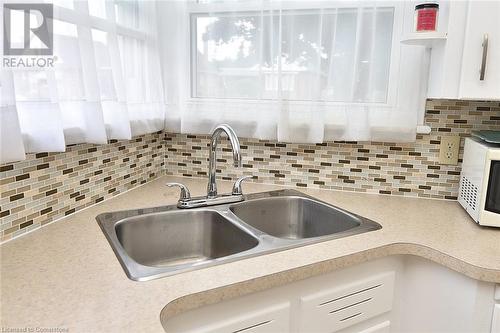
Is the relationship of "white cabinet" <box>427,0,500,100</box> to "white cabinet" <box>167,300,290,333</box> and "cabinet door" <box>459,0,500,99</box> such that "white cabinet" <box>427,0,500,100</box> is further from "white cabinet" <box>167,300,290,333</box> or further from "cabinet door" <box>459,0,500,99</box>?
"white cabinet" <box>167,300,290,333</box>

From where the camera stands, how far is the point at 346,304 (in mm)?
1055

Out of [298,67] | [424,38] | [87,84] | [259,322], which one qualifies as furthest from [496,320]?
[87,84]

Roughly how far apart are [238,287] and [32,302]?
0.41 meters

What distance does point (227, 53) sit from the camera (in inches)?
61.6

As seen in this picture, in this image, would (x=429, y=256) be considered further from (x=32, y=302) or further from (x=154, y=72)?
(x=154, y=72)

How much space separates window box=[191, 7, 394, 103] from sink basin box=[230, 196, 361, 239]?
16.4 inches

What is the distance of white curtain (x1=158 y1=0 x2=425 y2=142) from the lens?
1445 mm

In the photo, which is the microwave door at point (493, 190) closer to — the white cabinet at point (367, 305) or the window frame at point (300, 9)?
the white cabinet at point (367, 305)

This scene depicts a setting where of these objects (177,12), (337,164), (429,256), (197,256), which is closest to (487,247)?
(429,256)

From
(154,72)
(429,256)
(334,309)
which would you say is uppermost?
(154,72)

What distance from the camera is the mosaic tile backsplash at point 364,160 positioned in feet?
4.88

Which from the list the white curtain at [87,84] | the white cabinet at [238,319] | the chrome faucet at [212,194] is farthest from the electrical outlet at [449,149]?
the white curtain at [87,84]

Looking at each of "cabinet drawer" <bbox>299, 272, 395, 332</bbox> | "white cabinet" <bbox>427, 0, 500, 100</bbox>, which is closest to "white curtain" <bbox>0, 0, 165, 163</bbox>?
"cabinet drawer" <bbox>299, 272, 395, 332</bbox>

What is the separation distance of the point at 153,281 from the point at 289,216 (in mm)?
783
